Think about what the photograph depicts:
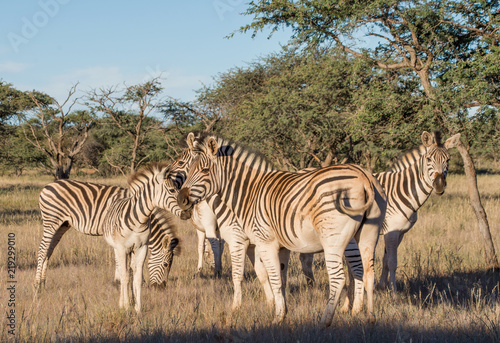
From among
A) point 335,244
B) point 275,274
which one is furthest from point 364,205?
point 275,274

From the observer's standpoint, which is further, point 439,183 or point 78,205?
point 78,205

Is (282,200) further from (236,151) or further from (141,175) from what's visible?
(141,175)

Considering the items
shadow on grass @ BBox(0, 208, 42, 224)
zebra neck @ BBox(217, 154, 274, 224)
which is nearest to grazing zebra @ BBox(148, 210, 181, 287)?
zebra neck @ BBox(217, 154, 274, 224)

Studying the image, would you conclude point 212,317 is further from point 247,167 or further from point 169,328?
point 247,167

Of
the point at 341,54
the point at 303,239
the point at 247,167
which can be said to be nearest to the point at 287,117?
the point at 341,54

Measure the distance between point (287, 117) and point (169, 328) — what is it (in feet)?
31.8

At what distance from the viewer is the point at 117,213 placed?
18.2 feet

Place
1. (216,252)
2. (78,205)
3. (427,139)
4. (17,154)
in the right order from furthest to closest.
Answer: (17,154), (216,252), (78,205), (427,139)

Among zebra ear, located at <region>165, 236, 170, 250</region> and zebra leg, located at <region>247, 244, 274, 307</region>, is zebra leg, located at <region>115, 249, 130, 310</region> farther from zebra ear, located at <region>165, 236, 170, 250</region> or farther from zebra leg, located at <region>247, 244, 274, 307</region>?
zebra leg, located at <region>247, 244, 274, 307</region>

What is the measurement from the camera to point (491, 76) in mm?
7727

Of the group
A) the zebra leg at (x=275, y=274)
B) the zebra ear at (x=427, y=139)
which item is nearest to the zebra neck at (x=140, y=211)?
the zebra leg at (x=275, y=274)

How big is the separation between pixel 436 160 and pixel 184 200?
366 centimetres

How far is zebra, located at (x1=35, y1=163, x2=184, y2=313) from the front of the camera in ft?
17.3

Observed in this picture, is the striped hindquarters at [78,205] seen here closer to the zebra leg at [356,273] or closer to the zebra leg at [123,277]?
the zebra leg at [123,277]
